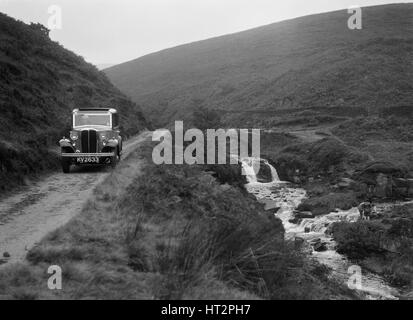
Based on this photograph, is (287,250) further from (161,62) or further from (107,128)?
(161,62)

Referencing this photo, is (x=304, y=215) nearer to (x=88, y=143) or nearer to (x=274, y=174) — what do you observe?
(x=274, y=174)

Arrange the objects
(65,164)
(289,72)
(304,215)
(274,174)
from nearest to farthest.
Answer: (65,164)
(304,215)
(274,174)
(289,72)

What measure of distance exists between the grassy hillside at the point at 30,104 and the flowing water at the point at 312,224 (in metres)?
9.54

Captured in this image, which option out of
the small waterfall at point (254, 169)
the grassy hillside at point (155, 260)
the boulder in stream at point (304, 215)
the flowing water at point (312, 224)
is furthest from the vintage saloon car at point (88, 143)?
the small waterfall at point (254, 169)

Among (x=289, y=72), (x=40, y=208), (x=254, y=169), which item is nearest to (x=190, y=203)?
(x=40, y=208)

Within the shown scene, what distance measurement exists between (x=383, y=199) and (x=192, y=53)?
375ft

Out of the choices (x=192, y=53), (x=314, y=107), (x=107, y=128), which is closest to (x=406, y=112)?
(x=314, y=107)

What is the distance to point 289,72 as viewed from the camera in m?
81.1

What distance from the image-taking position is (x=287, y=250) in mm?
9297

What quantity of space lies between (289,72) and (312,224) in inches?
2446

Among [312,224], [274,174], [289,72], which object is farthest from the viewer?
[289,72]

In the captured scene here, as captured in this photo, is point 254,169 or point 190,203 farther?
point 254,169

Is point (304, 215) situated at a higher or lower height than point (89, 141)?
lower

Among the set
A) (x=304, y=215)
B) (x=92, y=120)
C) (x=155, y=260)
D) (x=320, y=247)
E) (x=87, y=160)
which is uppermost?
(x=92, y=120)
